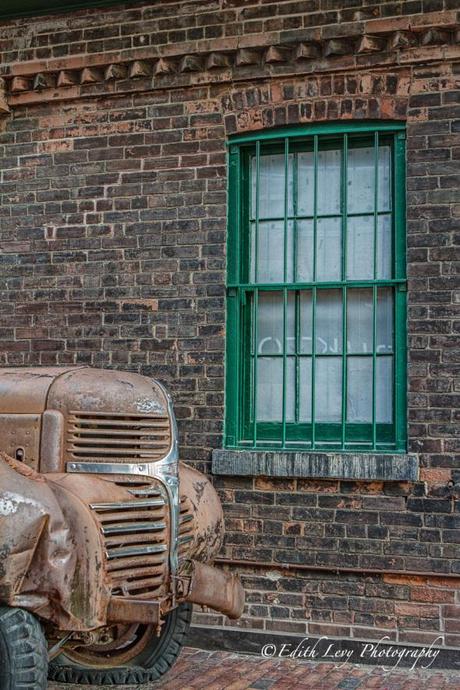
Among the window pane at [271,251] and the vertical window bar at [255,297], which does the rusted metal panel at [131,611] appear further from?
the window pane at [271,251]

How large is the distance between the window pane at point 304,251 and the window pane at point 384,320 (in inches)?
22.9

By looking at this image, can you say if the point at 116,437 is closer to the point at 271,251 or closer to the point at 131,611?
the point at 131,611

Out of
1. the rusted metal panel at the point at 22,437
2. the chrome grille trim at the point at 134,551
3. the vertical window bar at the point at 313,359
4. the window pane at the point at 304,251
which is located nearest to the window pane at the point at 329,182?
the window pane at the point at 304,251

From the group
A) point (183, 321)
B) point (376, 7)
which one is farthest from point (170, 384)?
point (376, 7)

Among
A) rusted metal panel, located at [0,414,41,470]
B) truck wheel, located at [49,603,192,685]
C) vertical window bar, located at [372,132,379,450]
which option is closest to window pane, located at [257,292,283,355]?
vertical window bar, located at [372,132,379,450]

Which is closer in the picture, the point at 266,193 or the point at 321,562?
the point at 321,562

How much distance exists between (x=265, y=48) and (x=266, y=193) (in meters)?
1.13

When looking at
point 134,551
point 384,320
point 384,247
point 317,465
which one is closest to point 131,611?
point 134,551

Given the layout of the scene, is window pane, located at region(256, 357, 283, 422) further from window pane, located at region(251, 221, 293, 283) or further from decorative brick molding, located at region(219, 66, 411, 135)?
decorative brick molding, located at region(219, 66, 411, 135)

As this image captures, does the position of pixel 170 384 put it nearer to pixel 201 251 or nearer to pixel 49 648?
pixel 201 251

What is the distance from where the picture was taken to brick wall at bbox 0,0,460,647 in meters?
6.88

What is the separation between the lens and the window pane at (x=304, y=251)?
7445mm

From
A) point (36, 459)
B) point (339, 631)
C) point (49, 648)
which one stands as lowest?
point (339, 631)

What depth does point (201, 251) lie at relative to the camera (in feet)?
24.8
